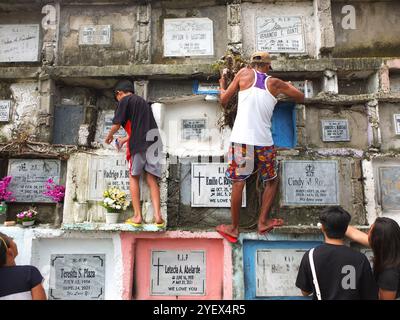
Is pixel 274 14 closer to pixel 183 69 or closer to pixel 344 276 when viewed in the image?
pixel 183 69

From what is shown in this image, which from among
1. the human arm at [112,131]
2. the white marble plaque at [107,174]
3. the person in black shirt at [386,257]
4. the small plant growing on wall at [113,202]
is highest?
the human arm at [112,131]

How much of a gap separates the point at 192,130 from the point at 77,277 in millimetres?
2549

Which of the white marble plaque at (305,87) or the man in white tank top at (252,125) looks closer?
the man in white tank top at (252,125)

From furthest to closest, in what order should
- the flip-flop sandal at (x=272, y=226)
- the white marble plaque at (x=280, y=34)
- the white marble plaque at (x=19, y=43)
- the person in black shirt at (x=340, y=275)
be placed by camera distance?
1. the white marble plaque at (x=19, y=43)
2. the white marble plaque at (x=280, y=34)
3. the flip-flop sandal at (x=272, y=226)
4. the person in black shirt at (x=340, y=275)

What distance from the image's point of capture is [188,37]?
259 inches

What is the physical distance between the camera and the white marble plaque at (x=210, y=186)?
4.92 metres

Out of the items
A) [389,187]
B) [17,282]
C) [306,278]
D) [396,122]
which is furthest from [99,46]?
[306,278]

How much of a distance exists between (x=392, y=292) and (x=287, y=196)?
78.6 inches

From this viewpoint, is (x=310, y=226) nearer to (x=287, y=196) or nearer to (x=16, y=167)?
(x=287, y=196)

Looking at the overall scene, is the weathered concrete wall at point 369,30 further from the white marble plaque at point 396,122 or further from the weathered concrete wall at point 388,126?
the white marble plaque at point 396,122

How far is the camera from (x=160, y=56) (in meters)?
6.60

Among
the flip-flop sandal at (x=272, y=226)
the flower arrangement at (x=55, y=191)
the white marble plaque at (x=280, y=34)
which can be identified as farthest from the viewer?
the white marble plaque at (x=280, y=34)

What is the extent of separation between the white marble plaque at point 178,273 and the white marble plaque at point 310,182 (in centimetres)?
139

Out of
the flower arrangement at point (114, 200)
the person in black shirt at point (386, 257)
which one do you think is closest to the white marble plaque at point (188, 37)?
the flower arrangement at point (114, 200)
